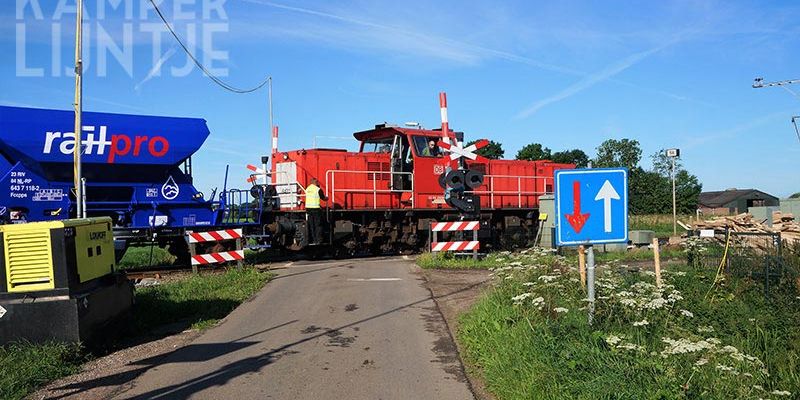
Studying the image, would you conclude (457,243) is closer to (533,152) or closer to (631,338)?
(631,338)

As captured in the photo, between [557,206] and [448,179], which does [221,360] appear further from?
[448,179]

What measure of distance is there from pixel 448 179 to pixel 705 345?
34.4 ft

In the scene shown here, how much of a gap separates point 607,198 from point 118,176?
12.8m

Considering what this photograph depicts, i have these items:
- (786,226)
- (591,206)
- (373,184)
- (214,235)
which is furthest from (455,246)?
(786,226)

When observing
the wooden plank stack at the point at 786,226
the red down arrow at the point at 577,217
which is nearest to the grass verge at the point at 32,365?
the red down arrow at the point at 577,217

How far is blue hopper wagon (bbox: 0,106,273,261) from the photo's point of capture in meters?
13.8

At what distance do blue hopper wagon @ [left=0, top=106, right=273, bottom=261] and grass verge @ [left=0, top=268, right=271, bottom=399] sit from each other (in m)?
2.48

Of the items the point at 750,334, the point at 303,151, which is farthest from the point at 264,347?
the point at 303,151

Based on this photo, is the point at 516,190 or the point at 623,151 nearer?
the point at 516,190

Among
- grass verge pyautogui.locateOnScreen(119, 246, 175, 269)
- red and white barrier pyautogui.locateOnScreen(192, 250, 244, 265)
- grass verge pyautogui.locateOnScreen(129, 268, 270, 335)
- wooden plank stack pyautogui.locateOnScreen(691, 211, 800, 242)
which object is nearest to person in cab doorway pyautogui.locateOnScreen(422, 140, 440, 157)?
red and white barrier pyautogui.locateOnScreen(192, 250, 244, 265)

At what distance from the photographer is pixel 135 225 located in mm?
15281

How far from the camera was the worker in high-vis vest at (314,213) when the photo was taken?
17516mm

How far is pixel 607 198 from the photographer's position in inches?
254

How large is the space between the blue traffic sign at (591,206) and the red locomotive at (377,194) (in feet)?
38.1
